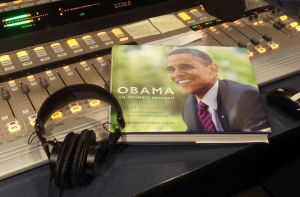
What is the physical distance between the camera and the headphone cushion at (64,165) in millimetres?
571

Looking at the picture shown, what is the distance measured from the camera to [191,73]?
0.75 m

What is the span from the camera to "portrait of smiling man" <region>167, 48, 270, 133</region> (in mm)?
685

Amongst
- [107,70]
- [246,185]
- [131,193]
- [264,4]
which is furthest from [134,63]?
[246,185]

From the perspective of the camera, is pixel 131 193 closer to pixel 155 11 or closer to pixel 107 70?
pixel 107 70

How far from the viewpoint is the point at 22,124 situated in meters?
0.68

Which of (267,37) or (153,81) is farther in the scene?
(267,37)

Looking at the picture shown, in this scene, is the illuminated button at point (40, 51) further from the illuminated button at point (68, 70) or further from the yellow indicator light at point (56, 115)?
the yellow indicator light at point (56, 115)

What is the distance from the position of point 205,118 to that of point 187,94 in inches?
2.4

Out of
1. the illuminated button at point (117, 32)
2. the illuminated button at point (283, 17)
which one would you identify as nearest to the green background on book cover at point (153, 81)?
the illuminated button at point (117, 32)

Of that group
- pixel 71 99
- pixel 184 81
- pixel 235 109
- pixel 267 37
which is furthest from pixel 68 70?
pixel 267 37

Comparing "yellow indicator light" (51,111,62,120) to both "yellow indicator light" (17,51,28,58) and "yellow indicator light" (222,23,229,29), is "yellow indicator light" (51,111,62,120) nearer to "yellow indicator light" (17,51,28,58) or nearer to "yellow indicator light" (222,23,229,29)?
"yellow indicator light" (17,51,28,58)

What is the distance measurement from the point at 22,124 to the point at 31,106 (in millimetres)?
45

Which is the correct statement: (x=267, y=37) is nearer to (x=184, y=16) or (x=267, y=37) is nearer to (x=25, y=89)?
(x=184, y=16)

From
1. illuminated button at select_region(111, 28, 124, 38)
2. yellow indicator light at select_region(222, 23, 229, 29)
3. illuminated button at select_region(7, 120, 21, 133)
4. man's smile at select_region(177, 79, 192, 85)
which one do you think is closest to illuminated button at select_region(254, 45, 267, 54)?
yellow indicator light at select_region(222, 23, 229, 29)
